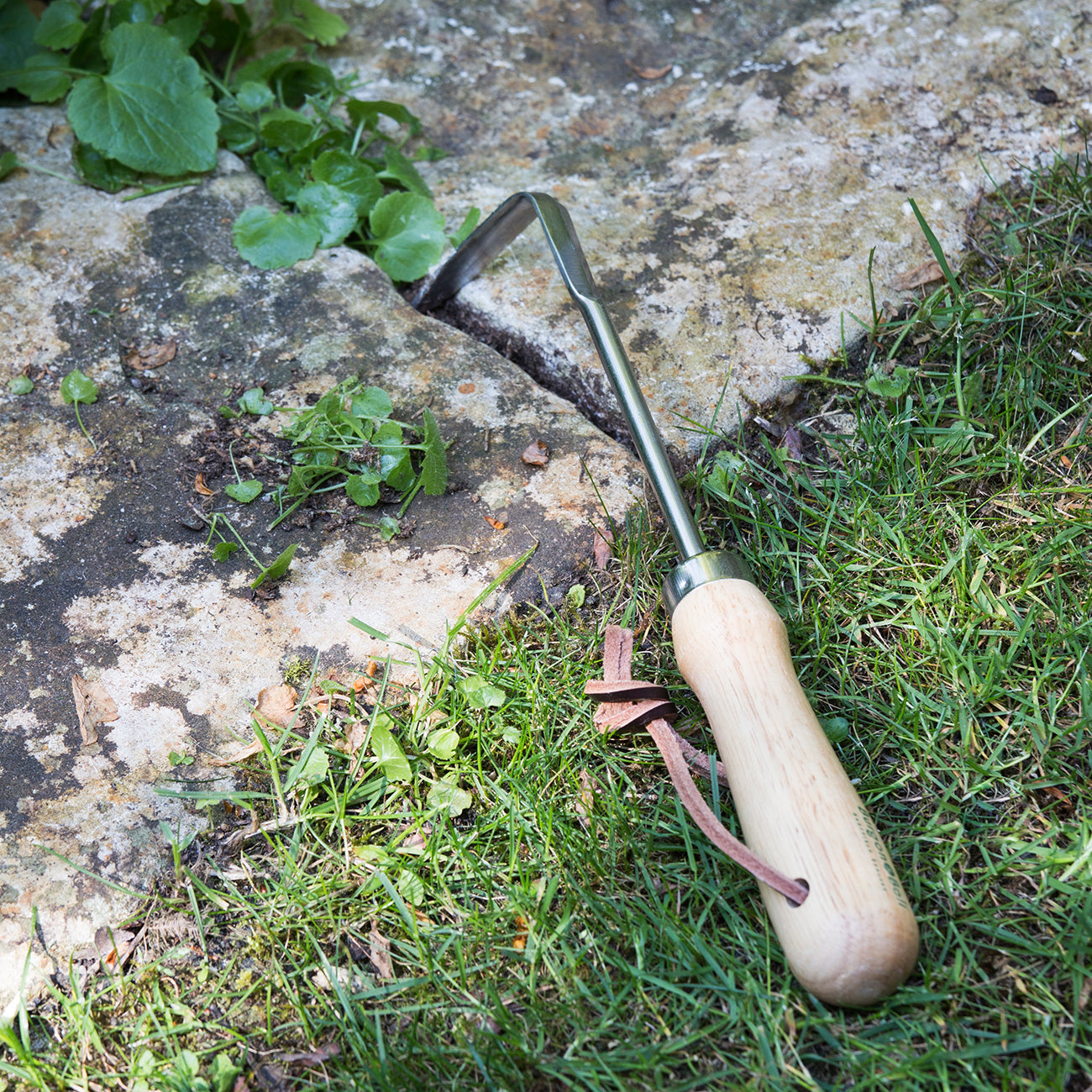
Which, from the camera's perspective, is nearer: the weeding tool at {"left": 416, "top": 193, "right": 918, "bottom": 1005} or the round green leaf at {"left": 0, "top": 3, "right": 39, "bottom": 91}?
the weeding tool at {"left": 416, "top": 193, "right": 918, "bottom": 1005}

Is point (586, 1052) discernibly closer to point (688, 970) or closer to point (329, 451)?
point (688, 970)

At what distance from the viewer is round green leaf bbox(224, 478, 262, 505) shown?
70.9 inches

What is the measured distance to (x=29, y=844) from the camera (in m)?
1.43

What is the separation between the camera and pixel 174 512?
1.80 m

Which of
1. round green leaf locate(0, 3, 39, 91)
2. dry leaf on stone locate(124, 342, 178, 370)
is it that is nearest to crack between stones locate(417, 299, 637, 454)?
dry leaf on stone locate(124, 342, 178, 370)

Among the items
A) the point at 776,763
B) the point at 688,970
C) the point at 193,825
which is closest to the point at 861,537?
the point at 776,763

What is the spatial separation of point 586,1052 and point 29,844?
92 centimetres

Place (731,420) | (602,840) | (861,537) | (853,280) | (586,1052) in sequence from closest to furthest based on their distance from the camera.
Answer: (586,1052)
(602,840)
(861,537)
(731,420)
(853,280)

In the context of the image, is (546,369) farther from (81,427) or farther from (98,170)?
(98,170)

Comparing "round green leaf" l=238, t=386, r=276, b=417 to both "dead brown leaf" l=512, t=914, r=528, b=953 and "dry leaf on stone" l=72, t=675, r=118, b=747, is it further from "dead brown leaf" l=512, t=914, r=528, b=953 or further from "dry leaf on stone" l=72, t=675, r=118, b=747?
"dead brown leaf" l=512, t=914, r=528, b=953

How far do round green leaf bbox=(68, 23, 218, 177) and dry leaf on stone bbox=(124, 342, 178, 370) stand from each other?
21.6 inches

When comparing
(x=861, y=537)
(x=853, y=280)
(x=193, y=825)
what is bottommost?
(x=193, y=825)

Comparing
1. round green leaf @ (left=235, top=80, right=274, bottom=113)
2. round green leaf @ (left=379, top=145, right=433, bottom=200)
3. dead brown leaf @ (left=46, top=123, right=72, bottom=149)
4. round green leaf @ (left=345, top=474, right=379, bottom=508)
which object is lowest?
round green leaf @ (left=345, top=474, right=379, bottom=508)

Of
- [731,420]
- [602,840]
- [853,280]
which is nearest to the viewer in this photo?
[602,840]
